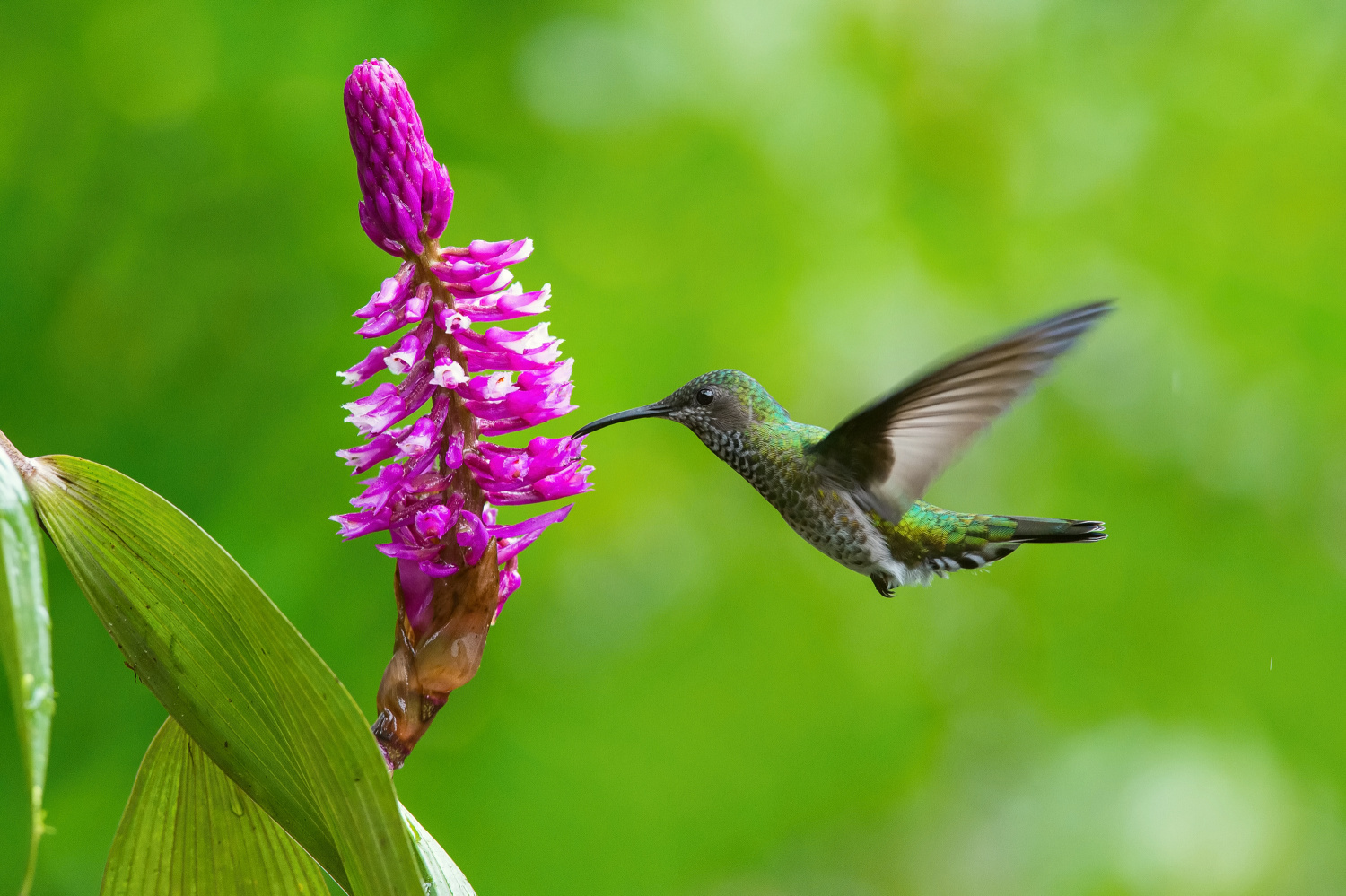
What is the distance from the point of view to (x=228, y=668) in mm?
738

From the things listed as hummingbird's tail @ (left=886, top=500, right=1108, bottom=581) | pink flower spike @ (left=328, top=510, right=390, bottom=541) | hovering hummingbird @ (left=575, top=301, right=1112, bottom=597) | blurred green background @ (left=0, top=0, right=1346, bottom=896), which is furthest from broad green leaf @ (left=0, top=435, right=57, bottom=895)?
blurred green background @ (left=0, top=0, right=1346, bottom=896)

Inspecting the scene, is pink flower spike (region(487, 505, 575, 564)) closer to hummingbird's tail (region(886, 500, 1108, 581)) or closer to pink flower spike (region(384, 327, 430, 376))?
pink flower spike (region(384, 327, 430, 376))

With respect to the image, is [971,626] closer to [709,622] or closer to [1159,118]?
[709,622]

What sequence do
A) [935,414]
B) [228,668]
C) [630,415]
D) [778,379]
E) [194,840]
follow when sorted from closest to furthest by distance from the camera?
1. [228,668]
2. [194,840]
3. [935,414]
4. [630,415]
5. [778,379]

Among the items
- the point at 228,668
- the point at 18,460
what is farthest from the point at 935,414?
the point at 18,460

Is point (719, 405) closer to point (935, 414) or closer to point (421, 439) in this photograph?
point (935, 414)

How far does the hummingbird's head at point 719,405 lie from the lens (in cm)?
126

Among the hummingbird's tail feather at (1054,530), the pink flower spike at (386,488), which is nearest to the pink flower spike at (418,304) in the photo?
the pink flower spike at (386,488)

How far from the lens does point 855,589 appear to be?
221 centimetres

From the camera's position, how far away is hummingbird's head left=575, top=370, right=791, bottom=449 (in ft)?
4.14

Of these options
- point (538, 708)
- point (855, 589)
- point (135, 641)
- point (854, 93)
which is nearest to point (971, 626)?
point (855, 589)

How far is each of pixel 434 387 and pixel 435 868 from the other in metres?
0.36

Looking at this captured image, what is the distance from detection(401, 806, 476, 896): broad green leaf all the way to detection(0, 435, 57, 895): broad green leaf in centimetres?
24

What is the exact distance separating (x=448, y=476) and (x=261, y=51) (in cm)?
144
